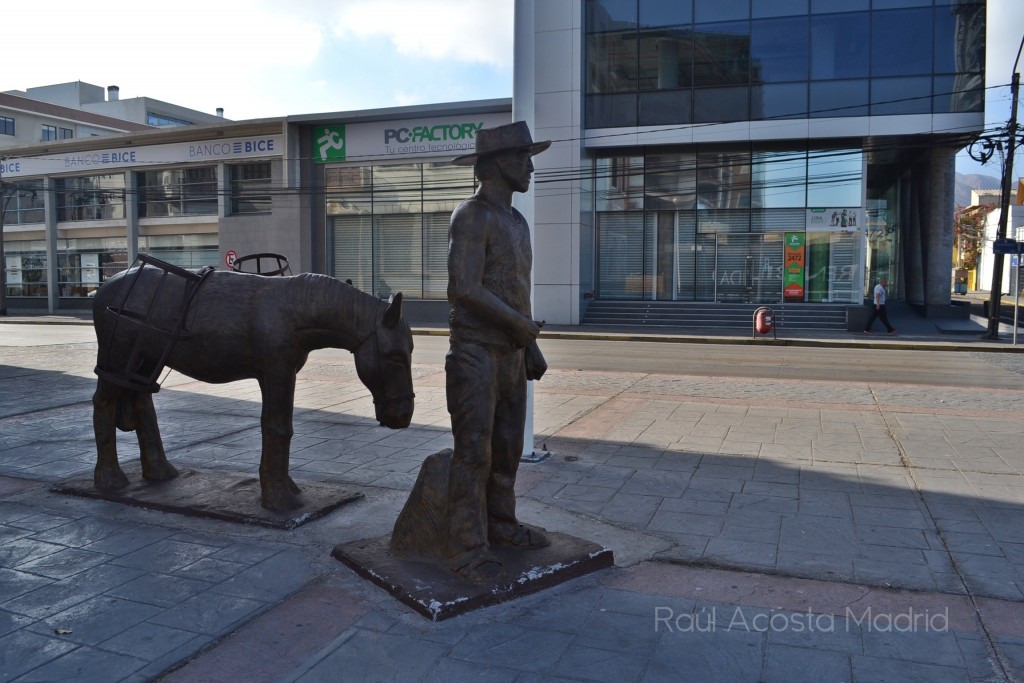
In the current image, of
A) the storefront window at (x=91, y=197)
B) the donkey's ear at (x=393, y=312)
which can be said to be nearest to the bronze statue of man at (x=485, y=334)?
the donkey's ear at (x=393, y=312)

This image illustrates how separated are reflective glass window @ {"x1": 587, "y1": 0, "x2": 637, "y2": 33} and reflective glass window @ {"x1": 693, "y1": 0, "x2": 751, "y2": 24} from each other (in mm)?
2070

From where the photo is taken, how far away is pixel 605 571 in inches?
179

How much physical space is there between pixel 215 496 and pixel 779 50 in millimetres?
24859

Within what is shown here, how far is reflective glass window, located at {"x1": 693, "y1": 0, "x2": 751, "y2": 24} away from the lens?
26.1m

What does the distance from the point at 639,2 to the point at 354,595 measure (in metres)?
26.5

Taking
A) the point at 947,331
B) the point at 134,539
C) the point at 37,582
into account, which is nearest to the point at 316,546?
the point at 134,539

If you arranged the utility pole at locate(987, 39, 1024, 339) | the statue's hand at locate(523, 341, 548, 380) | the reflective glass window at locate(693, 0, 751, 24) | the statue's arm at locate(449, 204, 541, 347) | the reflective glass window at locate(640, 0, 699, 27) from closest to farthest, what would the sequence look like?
1. the statue's arm at locate(449, 204, 541, 347)
2. the statue's hand at locate(523, 341, 548, 380)
3. the utility pole at locate(987, 39, 1024, 339)
4. the reflective glass window at locate(693, 0, 751, 24)
5. the reflective glass window at locate(640, 0, 699, 27)

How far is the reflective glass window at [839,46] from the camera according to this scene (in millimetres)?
25125

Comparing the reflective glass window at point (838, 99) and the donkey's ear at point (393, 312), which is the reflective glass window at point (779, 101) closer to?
the reflective glass window at point (838, 99)

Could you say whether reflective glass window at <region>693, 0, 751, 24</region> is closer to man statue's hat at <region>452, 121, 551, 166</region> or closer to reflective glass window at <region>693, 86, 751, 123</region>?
reflective glass window at <region>693, 86, 751, 123</region>

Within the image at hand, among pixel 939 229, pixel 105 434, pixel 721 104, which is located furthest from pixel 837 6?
pixel 105 434

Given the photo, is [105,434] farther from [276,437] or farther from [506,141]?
[506,141]


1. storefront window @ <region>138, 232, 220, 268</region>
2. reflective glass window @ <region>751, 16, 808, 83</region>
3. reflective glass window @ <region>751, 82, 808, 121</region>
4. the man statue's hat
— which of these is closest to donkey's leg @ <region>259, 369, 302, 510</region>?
the man statue's hat

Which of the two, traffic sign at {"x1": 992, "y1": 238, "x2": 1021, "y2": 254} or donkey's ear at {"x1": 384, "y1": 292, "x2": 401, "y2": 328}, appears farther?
traffic sign at {"x1": 992, "y1": 238, "x2": 1021, "y2": 254}
